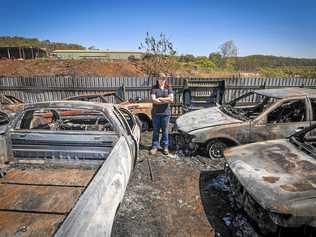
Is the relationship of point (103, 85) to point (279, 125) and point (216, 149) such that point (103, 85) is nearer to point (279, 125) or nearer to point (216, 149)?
point (216, 149)

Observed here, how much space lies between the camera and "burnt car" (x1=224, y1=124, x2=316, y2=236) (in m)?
2.22

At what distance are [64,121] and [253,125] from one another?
409cm

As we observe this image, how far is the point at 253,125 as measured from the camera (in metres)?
4.62

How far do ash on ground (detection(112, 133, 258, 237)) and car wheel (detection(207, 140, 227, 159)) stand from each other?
14 cm

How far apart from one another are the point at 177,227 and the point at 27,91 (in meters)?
10.7

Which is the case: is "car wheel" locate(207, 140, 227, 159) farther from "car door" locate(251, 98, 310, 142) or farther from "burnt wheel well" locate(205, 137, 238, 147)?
"car door" locate(251, 98, 310, 142)

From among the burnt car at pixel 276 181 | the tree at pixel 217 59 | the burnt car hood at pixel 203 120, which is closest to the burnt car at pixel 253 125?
the burnt car hood at pixel 203 120

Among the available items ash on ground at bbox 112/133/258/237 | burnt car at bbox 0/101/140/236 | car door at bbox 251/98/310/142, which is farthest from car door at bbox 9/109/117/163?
car door at bbox 251/98/310/142

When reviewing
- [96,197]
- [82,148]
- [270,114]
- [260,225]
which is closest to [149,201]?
[82,148]

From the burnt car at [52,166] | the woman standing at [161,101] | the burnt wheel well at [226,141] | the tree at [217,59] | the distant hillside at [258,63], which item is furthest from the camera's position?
the distant hillside at [258,63]

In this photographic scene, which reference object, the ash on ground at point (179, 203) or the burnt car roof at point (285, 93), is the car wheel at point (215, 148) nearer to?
the ash on ground at point (179, 203)

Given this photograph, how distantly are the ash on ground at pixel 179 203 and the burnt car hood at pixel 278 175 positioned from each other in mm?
678

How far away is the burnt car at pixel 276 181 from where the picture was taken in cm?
222

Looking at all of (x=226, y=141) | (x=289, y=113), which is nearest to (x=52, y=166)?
(x=226, y=141)
